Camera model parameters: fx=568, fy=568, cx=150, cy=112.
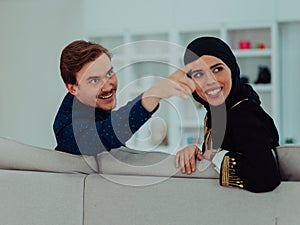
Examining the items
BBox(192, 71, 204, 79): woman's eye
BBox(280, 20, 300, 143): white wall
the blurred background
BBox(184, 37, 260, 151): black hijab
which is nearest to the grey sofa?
BBox(184, 37, 260, 151): black hijab

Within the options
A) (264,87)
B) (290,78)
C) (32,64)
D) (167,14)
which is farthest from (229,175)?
(32,64)

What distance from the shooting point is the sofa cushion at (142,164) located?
5.44 ft

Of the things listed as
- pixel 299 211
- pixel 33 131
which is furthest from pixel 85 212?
pixel 33 131

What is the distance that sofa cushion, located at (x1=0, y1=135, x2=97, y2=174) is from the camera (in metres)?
1.79

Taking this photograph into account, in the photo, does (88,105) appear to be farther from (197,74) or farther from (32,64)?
(32,64)

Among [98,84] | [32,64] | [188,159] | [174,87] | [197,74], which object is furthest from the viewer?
[32,64]

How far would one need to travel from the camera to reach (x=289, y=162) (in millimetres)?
1628

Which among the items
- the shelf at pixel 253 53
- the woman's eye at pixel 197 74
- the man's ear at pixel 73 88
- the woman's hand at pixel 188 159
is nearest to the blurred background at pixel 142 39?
the shelf at pixel 253 53

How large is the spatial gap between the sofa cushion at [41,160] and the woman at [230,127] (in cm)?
31

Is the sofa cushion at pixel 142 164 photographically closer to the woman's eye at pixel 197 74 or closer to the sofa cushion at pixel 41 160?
the sofa cushion at pixel 41 160

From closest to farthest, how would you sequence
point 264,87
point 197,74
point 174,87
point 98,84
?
point 174,87, point 197,74, point 98,84, point 264,87

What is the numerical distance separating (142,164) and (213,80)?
35cm

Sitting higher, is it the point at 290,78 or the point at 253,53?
the point at 253,53

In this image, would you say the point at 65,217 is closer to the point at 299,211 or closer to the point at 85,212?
the point at 85,212
